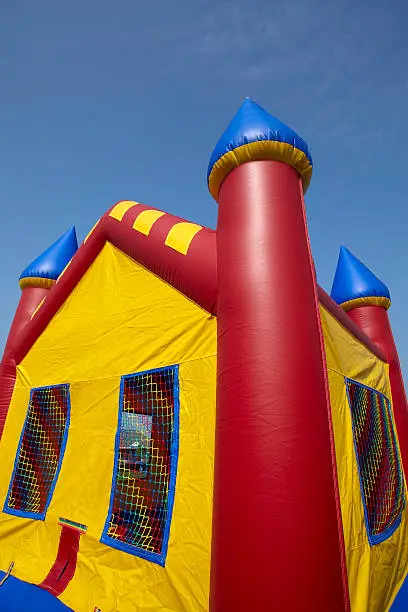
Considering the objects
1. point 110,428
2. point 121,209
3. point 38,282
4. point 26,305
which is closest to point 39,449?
point 110,428

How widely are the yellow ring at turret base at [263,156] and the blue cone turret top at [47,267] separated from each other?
3389mm

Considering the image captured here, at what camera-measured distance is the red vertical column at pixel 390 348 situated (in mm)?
4004

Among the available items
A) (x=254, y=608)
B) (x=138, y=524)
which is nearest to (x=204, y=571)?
(x=254, y=608)

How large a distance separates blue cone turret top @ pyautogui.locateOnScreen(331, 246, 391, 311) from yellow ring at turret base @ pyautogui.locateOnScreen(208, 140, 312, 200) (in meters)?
2.86

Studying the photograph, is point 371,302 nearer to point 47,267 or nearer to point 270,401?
point 270,401

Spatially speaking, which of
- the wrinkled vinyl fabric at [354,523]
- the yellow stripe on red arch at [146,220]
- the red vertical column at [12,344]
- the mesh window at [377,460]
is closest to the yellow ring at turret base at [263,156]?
the yellow stripe on red arch at [146,220]

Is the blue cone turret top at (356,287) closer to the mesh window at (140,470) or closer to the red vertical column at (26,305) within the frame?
the mesh window at (140,470)

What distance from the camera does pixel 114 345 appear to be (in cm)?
293

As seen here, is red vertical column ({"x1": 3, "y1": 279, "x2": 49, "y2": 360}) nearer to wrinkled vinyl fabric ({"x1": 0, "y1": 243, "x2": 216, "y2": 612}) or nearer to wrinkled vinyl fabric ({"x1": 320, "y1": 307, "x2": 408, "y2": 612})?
wrinkled vinyl fabric ({"x1": 0, "y1": 243, "x2": 216, "y2": 612})

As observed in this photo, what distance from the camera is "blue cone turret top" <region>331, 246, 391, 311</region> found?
178 inches

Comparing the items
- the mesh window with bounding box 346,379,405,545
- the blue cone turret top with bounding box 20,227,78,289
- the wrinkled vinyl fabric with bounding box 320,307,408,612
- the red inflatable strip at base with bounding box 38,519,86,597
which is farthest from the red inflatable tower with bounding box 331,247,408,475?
the blue cone turret top with bounding box 20,227,78,289

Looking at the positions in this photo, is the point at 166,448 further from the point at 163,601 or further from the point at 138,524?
the point at 163,601

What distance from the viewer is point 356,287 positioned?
15.1ft

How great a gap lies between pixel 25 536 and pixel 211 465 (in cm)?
226
